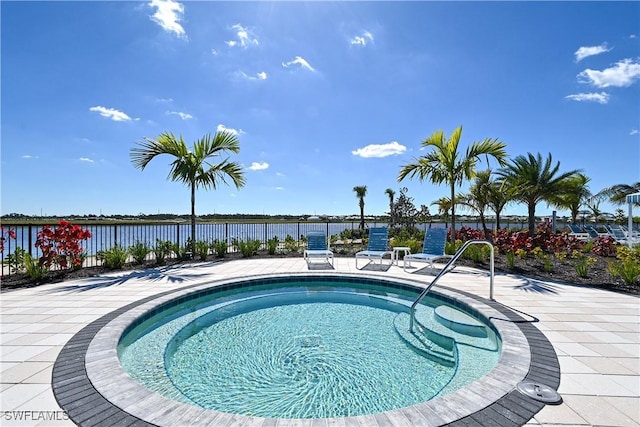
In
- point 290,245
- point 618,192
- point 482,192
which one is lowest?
point 290,245

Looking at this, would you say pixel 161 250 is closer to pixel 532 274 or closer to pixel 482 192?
pixel 532 274

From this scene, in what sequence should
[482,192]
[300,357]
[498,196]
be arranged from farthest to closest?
[482,192] < [498,196] < [300,357]

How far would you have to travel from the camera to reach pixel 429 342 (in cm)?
340

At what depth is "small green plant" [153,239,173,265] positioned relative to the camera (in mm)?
7742

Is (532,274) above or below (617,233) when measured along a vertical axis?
below

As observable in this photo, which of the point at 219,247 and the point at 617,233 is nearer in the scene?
the point at 219,247

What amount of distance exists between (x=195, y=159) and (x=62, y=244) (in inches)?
150

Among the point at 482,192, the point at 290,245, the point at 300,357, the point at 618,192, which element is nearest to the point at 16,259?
the point at 290,245

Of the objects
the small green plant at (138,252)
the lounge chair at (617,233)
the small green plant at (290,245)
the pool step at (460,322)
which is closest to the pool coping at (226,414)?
the pool step at (460,322)

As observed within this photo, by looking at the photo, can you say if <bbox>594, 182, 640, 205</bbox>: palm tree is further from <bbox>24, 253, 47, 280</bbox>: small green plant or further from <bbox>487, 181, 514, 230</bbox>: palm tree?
<bbox>24, 253, 47, 280</bbox>: small green plant

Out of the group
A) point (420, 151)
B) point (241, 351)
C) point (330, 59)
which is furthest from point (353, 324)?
point (330, 59)

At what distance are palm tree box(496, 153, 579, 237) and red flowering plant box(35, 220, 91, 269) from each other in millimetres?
12819

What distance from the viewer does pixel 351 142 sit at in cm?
1358

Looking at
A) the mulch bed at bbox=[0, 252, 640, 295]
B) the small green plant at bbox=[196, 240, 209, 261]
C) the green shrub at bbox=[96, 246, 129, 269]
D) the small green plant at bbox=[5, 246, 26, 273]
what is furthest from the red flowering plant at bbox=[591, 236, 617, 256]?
the small green plant at bbox=[5, 246, 26, 273]
